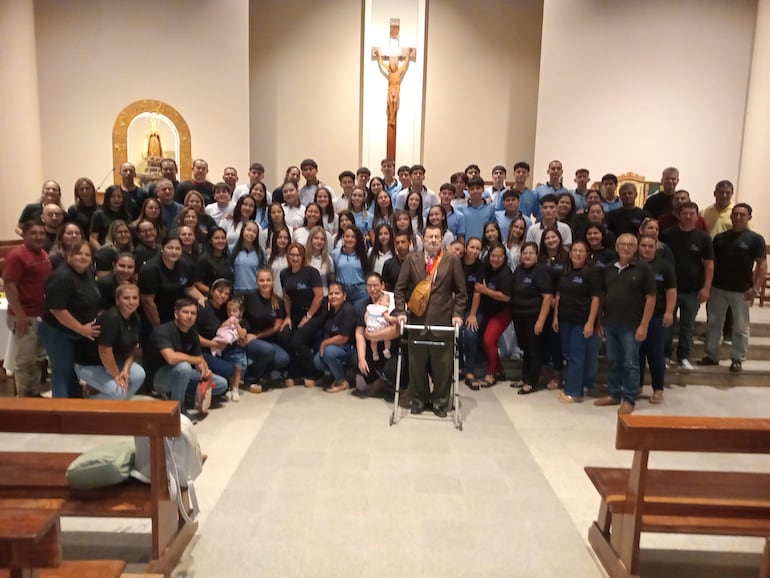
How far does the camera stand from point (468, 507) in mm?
3371

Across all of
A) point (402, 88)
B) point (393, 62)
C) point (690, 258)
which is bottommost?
point (690, 258)

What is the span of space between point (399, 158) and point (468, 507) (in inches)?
305

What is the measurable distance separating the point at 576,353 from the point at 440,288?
1412mm

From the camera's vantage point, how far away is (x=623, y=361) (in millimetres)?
5195

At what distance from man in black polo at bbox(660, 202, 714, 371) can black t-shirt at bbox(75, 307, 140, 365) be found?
4785 millimetres

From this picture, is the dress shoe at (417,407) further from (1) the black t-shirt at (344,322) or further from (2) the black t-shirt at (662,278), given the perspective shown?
(2) the black t-shirt at (662,278)

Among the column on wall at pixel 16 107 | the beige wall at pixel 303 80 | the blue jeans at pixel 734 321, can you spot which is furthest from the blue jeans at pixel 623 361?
the column on wall at pixel 16 107

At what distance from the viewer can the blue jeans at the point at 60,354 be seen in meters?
4.36

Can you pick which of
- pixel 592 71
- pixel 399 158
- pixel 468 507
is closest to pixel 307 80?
pixel 399 158

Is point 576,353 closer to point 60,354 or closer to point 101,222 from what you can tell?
point 60,354

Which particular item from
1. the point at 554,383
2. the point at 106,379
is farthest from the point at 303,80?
the point at 106,379

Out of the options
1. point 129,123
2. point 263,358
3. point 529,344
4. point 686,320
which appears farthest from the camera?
point 129,123

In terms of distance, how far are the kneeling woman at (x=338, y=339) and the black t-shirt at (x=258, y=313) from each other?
1.68 ft

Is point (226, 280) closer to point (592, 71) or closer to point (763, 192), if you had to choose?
point (592, 71)
